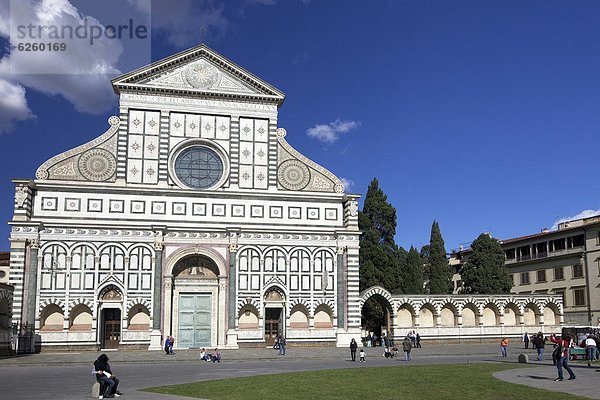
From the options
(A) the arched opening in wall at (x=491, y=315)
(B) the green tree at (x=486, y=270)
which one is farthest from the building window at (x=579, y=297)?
(A) the arched opening in wall at (x=491, y=315)

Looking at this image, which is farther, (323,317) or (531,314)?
(531,314)

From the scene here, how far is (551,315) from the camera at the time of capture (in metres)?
52.8

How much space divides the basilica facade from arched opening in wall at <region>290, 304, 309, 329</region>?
7 cm

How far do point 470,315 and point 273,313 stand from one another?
669 inches

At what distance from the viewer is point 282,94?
46.9m

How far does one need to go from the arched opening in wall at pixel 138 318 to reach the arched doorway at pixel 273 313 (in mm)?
8067

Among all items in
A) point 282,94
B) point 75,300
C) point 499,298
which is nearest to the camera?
point 75,300

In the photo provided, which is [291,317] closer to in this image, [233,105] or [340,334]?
[340,334]

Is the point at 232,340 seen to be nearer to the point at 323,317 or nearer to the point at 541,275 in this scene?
the point at 323,317

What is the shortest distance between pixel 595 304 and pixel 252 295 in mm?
31663

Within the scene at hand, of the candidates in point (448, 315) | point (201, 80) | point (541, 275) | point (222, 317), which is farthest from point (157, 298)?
point (541, 275)

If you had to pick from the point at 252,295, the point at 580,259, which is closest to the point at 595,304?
the point at 580,259

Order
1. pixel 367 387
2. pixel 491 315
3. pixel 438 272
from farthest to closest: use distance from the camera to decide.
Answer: pixel 438 272 < pixel 491 315 < pixel 367 387

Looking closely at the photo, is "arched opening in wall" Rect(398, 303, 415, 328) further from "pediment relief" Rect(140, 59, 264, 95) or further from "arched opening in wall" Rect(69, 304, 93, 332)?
"arched opening in wall" Rect(69, 304, 93, 332)
